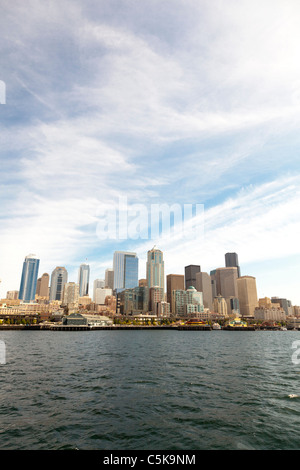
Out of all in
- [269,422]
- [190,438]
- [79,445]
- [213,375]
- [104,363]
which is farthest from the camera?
[104,363]

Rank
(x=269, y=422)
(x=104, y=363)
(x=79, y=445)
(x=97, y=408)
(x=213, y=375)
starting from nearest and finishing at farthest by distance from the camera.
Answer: (x=79, y=445), (x=269, y=422), (x=97, y=408), (x=213, y=375), (x=104, y=363)

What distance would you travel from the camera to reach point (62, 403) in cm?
2811

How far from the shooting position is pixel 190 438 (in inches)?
802

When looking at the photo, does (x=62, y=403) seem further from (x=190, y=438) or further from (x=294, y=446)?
(x=294, y=446)

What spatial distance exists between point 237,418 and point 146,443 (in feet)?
31.4

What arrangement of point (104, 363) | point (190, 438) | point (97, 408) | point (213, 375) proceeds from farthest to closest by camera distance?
point (104, 363) < point (213, 375) < point (97, 408) < point (190, 438)

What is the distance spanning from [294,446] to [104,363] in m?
40.0

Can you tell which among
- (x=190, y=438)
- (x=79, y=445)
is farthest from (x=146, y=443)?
(x=79, y=445)

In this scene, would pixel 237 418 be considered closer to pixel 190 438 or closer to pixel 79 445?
pixel 190 438

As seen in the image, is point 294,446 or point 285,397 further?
point 285,397
